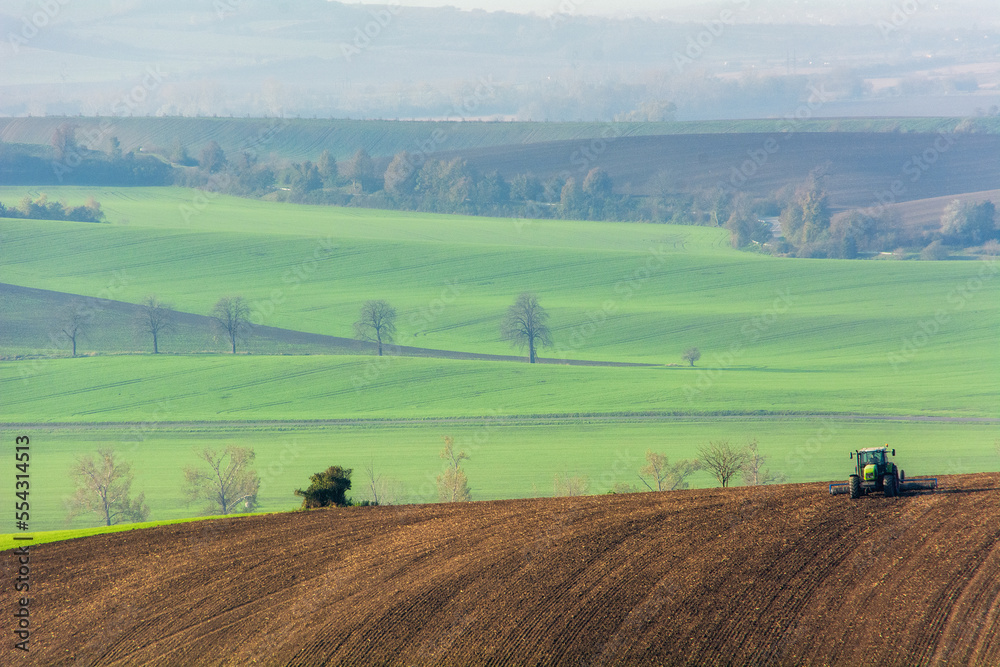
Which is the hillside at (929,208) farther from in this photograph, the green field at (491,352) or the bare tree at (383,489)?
the bare tree at (383,489)

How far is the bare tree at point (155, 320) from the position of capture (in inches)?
3194

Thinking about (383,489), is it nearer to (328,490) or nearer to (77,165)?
(328,490)

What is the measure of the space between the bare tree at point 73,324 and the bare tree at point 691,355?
170ft

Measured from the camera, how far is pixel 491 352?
79.0 metres

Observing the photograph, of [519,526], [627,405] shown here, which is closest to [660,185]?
[627,405]

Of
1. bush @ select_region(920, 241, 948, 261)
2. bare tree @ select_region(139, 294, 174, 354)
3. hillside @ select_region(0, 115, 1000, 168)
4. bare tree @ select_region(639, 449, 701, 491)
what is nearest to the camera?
bare tree @ select_region(639, 449, 701, 491)

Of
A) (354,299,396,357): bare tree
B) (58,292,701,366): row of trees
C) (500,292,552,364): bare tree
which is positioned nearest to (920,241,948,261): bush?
(58,292,701,366): row of trees

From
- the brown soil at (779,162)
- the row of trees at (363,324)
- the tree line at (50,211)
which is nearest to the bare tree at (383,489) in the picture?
the row of trees at (363,324)

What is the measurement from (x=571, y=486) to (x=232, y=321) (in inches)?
1752

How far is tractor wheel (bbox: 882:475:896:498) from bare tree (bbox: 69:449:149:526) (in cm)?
3621

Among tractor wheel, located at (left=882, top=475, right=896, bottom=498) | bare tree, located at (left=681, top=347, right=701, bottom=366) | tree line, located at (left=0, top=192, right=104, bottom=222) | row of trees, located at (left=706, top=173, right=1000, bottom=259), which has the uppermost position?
tree line, located at (left=0, top=192, right=104, bottom=222)

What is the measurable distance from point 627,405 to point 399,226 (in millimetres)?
69430

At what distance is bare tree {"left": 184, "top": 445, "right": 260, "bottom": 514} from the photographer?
48.4 m

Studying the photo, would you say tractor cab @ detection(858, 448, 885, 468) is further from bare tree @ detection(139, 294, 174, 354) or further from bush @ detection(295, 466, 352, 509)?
bare tree @ detection(139, 294, 174, 354)
